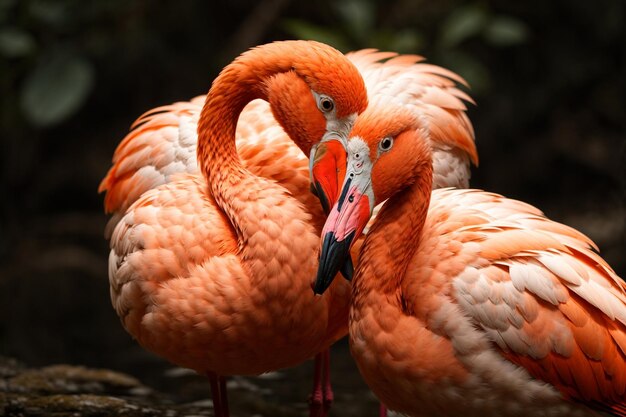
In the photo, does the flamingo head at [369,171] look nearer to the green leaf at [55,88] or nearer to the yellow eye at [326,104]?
the yellow eye at [326,104]

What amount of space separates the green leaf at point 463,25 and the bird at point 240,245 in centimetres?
415

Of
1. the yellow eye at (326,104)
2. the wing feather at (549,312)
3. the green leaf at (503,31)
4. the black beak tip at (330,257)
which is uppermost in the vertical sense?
the yellow eye at (326,104)

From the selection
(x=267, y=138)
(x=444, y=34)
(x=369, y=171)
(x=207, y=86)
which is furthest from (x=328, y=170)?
(x=207, y=86)

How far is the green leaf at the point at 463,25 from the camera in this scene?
310 inches

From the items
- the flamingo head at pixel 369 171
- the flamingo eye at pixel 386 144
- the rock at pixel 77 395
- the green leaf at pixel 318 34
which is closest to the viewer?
the flamingo head at pixel 369 171

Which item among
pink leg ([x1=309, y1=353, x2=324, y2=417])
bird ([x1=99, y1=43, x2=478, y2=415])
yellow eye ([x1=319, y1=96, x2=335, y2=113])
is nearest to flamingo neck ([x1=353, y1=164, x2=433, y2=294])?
yellow eye ([x1=319, y1=96, x2=335, y2=113])

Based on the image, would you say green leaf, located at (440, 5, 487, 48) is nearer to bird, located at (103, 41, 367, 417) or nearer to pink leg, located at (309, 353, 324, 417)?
pink leg, located at (309, 353, 324, 417)

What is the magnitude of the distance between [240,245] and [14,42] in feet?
15.6

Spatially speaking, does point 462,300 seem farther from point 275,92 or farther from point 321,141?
point 275,92

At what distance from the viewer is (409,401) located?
3.60 meters

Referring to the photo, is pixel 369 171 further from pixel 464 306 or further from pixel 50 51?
pixel 50 51

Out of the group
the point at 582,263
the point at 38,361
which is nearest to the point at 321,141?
the point at 582,263

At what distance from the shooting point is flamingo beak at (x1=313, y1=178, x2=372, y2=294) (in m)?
3.58

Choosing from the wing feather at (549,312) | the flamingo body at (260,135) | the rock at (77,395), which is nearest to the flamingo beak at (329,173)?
the wing feather at (549,312)
